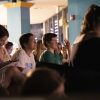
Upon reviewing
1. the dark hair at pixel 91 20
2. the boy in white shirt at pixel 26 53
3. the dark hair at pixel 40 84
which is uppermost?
the dark hair at pixel 91 20

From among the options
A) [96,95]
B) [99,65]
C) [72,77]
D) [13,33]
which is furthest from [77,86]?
[13,33]

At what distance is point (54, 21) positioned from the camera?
15.2m

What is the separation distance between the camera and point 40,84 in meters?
0.95

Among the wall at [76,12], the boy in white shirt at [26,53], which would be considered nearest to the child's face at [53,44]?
the boy in white shirt at [26,53]

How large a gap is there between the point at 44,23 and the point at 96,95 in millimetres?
17538

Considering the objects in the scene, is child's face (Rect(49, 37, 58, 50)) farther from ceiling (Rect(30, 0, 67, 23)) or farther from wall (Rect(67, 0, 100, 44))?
ceiling (Rect(30, 0, 67, 23))

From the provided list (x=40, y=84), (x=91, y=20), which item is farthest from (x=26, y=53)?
(x=40, y=84)

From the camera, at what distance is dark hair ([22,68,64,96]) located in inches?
37.6

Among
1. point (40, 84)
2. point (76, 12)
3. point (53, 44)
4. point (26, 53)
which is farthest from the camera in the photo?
point (76, 12)

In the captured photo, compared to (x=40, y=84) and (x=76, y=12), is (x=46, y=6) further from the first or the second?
(x=40, y=84)

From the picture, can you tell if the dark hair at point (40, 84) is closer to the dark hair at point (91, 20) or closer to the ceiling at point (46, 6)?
the dark hair at point (91, 20)

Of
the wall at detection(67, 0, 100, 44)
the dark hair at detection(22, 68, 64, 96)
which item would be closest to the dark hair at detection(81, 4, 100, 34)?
the dark hair at detection(22, 68, 64, 96)

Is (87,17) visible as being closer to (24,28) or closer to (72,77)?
(72,77)

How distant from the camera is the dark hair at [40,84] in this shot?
955mm
